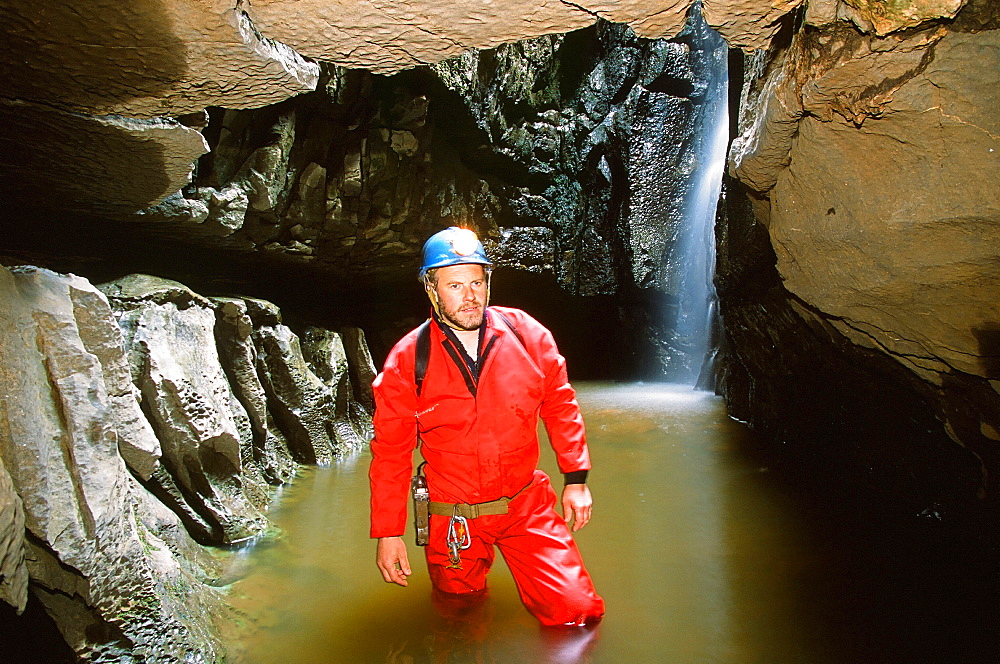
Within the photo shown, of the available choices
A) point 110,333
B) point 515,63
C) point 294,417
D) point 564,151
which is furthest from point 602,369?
point 110,333

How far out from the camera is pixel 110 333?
267 cm

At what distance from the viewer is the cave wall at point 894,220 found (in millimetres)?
2012

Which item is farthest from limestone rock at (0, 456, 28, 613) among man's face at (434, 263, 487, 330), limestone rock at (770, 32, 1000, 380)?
limestone rock at (770, 32, 1000, 380)

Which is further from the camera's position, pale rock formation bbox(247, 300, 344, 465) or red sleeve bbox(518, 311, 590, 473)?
pale rock formation bbox(247, 300, 344, 465)

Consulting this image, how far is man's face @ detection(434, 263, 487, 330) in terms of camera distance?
254 centimetres

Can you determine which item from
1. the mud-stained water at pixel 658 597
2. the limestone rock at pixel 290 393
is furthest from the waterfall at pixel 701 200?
the limestone rock at pixel 290 393

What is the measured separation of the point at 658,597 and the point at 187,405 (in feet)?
Answer: 9.58

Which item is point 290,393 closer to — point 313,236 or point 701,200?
point 313,236

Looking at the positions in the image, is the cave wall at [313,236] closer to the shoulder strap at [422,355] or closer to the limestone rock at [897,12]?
A: the limestone rock at [897,12]

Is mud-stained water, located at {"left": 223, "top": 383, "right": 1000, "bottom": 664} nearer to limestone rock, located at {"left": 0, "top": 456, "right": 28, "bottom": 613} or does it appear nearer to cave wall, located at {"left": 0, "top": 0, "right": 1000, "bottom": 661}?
cave wall, located at {"left": 0, "top": 0, "right": 1000, "bottom": 661}

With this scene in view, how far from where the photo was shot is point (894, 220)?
8.33 feet

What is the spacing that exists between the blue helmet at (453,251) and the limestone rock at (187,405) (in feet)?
6.93

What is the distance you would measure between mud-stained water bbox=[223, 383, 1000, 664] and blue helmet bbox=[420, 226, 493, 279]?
159 cm

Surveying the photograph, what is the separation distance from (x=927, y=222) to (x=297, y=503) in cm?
427
